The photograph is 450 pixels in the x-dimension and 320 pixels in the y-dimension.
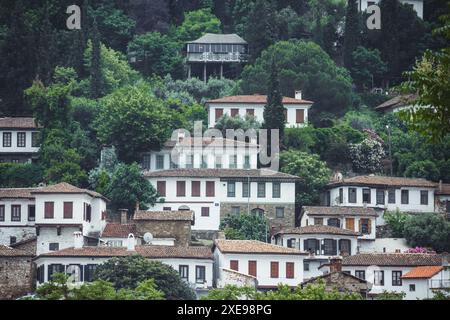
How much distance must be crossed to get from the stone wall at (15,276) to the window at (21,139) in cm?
2288

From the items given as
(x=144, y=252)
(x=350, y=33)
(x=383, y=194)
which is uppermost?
(x=350, y=33)

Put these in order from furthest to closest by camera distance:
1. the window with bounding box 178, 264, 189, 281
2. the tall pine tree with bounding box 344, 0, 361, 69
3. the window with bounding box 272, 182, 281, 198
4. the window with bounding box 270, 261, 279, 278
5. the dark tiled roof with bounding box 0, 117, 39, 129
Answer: the tall pine tree with bounding box 344, 0, 361, 69 < the dark tiled roof with bounding box 0, 117, 39, 129 < the window with bounding box 272, 182, 281, 198 < the window with bounding box 270, 261, 279, 278 < the window with bounding box 178, 264, 189, 281

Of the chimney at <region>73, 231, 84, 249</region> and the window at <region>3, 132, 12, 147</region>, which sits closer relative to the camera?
the chimney at <region>73, 231, 84, 249</region>

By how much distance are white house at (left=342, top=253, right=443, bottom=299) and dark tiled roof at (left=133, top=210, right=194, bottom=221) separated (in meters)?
9.32

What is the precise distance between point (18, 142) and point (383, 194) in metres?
24.5

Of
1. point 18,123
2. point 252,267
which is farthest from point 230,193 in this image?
point 18,123

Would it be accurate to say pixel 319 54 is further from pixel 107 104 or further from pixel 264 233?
pixel 264 233

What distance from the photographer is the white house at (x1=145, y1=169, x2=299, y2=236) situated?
84938 millimetres

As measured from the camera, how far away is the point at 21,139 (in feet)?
310

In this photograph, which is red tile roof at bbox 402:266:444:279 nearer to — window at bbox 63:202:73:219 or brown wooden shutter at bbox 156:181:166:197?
brown wooden shutter at bbox 156:181:166:197

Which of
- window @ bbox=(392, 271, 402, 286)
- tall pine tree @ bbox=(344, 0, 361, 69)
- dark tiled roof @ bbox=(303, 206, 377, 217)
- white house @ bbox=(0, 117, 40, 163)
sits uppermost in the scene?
tall pine tree @ bbox=(344, 0, 361, 69)

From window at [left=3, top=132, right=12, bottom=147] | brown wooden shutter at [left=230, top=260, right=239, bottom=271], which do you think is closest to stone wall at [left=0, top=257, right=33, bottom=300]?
brown wooden shutter at [left=230, top=260, right=239, bottom=271]

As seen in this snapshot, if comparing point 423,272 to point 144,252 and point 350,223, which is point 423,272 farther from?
point 144,252
